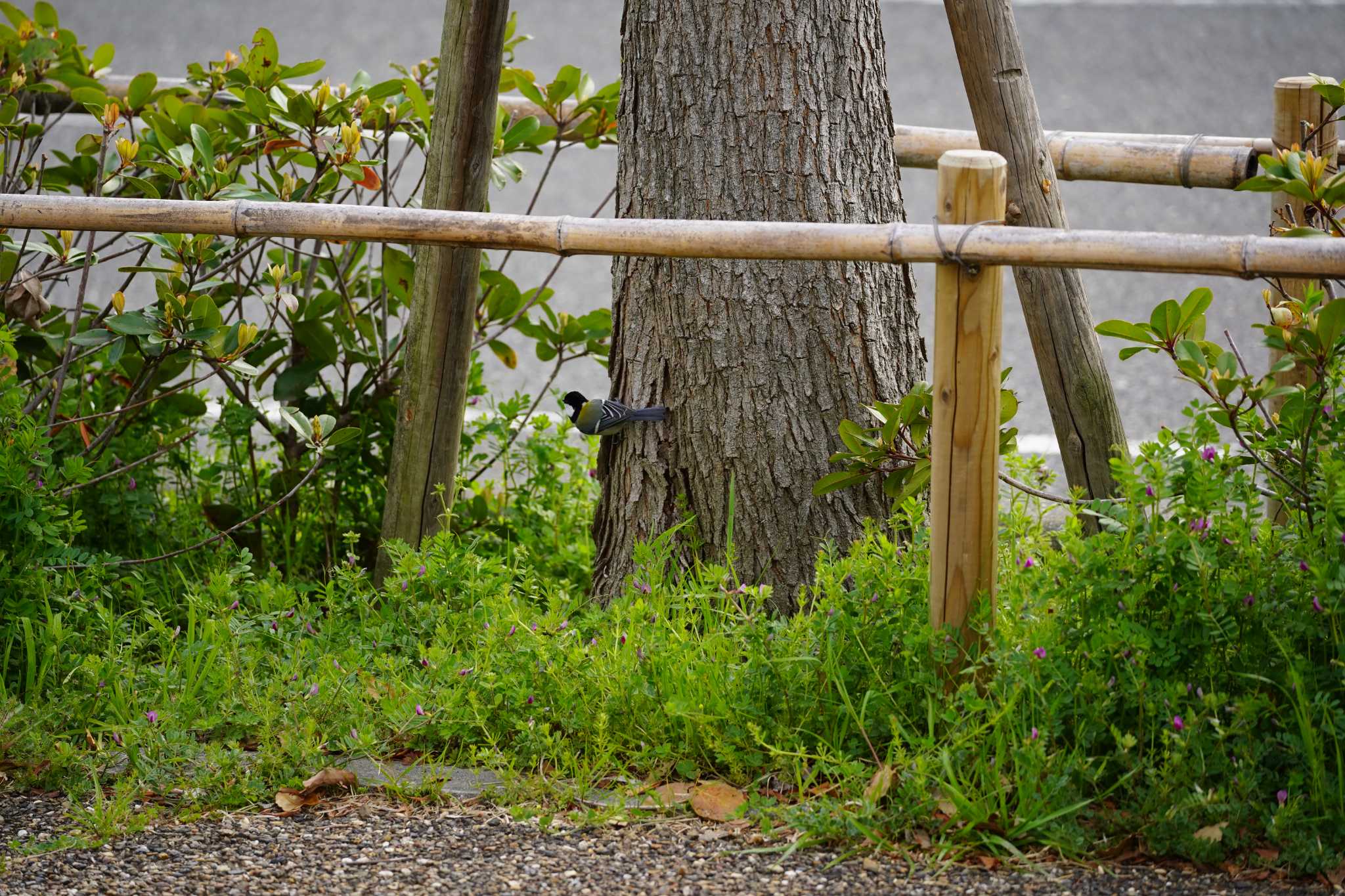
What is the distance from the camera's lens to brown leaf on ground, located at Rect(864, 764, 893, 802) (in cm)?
206

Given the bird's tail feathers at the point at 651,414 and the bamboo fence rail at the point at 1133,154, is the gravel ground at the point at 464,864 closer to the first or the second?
the bird's tail feathers at the point at 651,414

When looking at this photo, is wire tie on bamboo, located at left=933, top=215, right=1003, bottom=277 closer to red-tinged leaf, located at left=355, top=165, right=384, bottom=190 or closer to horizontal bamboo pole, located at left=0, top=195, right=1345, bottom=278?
horizontal bamboo pole, located at left=0, top=195, right=1345, bottom=278

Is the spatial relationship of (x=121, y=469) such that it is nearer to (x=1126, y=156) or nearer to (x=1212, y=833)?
(x=1212, y=833)

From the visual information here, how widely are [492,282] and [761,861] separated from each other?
178 centimetres

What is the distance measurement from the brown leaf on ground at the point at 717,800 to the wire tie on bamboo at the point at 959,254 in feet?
3.21

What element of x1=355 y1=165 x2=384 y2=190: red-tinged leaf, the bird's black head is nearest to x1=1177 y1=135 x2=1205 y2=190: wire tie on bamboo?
the bird's black head

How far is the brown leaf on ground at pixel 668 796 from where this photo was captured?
217 centimetres

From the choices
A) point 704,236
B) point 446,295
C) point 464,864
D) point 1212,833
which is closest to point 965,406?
point 704,236

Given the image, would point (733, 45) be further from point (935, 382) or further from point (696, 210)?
point (935, 382)

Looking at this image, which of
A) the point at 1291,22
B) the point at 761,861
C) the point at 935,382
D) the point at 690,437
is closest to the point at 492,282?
the point at 690,437

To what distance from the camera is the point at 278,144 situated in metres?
3.10

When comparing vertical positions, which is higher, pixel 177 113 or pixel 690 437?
pixel 177 113

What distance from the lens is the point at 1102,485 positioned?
109 inches

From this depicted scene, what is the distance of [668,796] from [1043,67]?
6.76 meters
